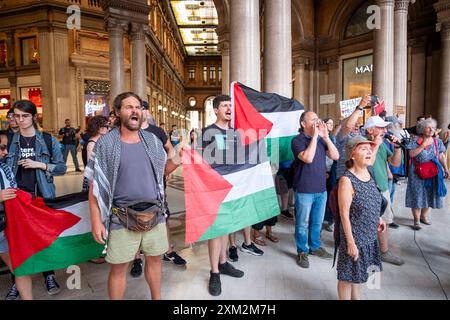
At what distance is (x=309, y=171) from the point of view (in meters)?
4.22

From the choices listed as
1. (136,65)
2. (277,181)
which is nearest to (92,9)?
(136,65)

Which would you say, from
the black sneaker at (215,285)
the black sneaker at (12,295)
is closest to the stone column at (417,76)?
the black sneaker at (215,285)

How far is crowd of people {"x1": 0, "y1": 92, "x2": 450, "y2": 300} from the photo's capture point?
8.84 feet

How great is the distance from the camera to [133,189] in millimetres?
2707

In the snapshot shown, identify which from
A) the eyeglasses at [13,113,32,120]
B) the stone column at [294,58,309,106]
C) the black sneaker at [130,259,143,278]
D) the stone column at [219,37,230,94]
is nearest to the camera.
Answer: the eyeglasses at [13,113,32,120]

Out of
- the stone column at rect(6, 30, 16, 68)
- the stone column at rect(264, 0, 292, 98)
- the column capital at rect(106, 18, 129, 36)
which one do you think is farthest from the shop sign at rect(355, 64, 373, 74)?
the stone column at rect(6, 30, 16, 68)

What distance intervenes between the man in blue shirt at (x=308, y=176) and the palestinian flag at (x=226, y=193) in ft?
1.37

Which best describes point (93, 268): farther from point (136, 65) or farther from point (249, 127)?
point (136, 65)

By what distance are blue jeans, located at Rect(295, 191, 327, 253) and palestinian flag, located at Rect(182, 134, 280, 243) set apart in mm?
395

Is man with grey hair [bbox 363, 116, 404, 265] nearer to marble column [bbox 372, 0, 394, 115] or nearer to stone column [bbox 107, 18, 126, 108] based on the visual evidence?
marble column [bbox 372, 0, 394, 115]

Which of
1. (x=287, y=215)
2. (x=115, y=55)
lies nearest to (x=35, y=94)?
(x=115, y=55)

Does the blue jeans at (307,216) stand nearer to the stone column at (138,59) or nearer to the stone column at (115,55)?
the stone column at (115,55)
